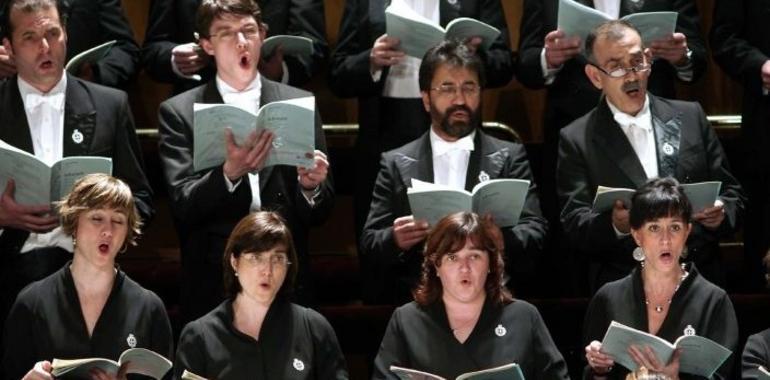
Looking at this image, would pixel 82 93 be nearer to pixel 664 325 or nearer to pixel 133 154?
pixel 133 154

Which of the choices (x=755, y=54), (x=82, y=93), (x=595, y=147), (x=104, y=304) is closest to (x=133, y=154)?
(x=82, y=93)

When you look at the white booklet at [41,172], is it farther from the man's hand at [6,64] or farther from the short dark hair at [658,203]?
the short dark hair at [658,203]

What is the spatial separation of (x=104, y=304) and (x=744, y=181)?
273cm

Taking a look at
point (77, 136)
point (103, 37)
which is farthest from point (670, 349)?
point (103, 37)

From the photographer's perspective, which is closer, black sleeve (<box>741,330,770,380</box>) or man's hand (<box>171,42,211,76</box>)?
black sleeve (<box>741,330,770,380</box>)

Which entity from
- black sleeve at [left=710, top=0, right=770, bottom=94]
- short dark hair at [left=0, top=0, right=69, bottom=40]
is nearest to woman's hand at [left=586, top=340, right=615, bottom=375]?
black sleeve at [left=710, top=0, right=770, bottom=94]

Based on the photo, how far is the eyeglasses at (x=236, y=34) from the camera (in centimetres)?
557

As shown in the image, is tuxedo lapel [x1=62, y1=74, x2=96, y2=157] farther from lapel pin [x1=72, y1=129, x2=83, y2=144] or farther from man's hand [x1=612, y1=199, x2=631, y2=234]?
man's hand [x1=612, y1=199, x2=631, y2=234]

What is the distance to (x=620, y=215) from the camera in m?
5.31

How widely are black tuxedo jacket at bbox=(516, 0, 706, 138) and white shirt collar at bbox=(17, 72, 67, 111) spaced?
184 centimetres

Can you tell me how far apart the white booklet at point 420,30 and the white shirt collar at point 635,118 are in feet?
1.90

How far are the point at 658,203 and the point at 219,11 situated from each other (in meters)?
1.74

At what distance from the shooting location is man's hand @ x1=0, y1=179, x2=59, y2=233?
521 centimetres

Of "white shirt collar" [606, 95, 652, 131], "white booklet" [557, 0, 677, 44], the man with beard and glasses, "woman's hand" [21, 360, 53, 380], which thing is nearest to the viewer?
"woman's hand" [21, 360, 53, 380]
